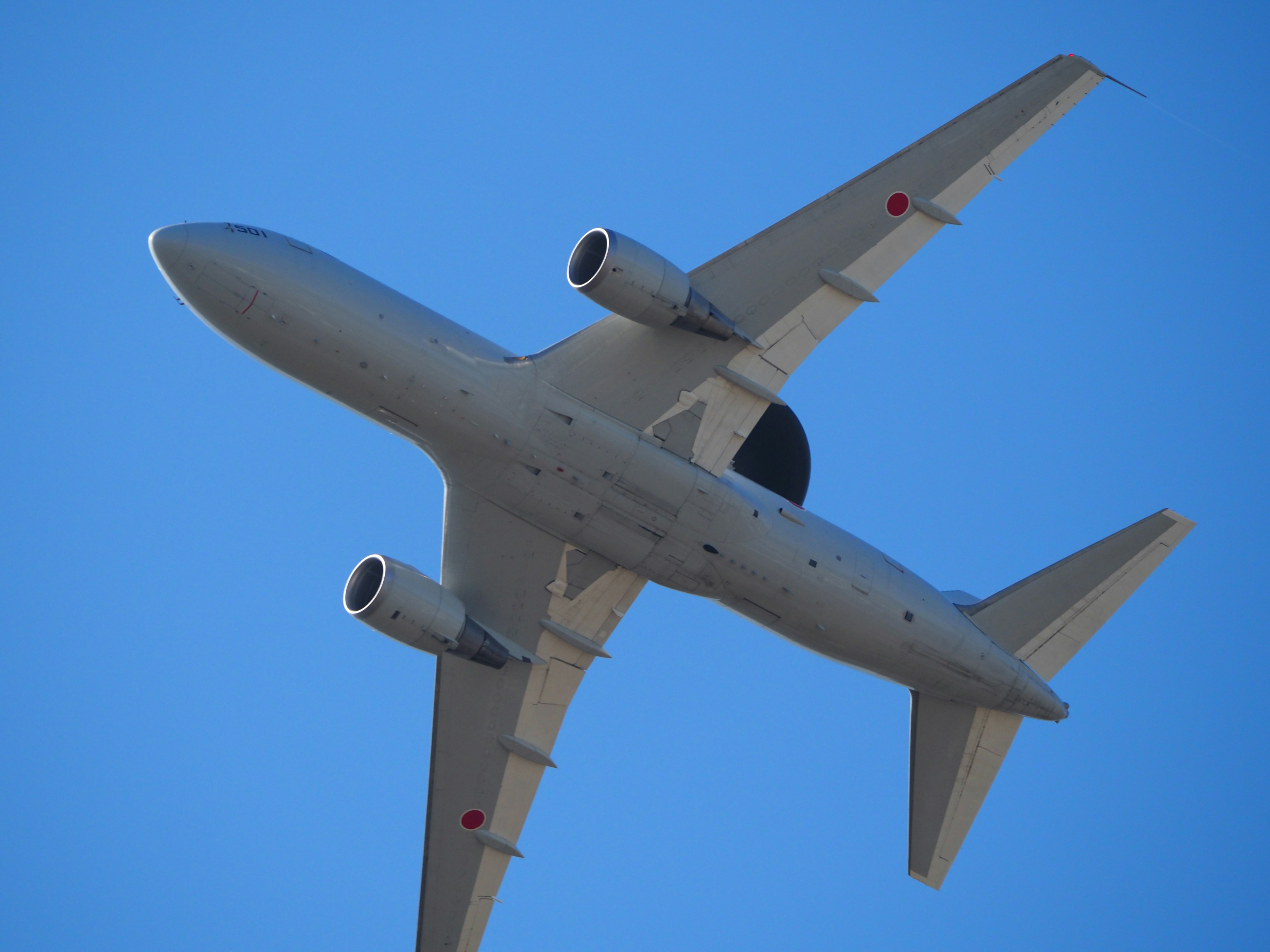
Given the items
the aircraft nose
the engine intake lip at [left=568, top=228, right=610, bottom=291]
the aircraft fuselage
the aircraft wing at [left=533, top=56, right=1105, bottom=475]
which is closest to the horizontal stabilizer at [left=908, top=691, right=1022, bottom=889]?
the aircraft fuselage

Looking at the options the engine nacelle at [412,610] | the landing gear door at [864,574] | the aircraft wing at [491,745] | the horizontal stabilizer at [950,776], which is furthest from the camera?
the horizontal stabilizer at [950,776]

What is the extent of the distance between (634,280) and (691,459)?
427 centimetres

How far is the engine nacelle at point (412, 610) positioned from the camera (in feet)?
85.6

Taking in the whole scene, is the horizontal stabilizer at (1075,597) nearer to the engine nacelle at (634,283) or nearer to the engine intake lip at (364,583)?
the engine nacelle at (634,283)

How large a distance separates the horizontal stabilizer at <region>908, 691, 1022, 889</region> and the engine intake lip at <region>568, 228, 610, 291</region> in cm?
1309

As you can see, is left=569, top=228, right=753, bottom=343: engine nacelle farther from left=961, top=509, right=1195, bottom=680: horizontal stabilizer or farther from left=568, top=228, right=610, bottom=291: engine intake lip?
left=961, top=509, right=1195, bottom=680: horizontal stabilizer

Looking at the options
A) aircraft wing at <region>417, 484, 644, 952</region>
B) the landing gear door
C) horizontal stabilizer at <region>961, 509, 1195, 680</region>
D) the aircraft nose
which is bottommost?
aircraft wing at <region>417, 484, 644, 952</region>

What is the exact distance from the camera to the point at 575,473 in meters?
26.0

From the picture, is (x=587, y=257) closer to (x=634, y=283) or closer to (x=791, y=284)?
(x=634, y=283)

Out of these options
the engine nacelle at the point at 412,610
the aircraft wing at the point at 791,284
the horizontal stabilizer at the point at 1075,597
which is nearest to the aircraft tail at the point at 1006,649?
the horizontal stabilizer at the point at 1075,597

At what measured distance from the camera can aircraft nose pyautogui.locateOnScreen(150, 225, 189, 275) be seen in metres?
24.0

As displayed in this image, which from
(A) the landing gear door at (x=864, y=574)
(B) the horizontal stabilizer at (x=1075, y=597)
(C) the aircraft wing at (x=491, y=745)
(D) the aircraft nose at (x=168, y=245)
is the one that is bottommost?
(C) the aircraft wing at (x=491, y=745)

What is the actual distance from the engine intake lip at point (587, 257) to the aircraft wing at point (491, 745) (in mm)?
7687

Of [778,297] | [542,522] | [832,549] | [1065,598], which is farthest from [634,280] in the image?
[1065,598]
